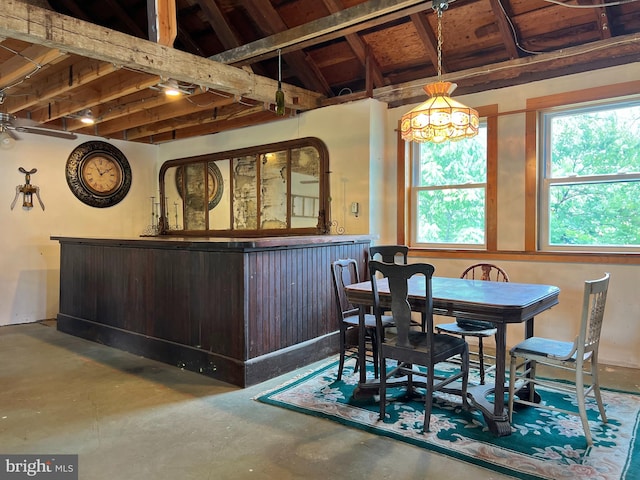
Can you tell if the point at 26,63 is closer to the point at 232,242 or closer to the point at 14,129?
Result: the point at 14,129

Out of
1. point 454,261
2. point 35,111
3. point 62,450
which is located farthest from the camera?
point 35,111

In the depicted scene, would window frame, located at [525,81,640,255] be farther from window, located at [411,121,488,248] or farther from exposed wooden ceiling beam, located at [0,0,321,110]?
exposed wooden ceiling beam, located at [0,0,321,110]

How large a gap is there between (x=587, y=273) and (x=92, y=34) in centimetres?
455

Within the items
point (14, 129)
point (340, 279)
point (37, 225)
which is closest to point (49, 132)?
point (14, 129)

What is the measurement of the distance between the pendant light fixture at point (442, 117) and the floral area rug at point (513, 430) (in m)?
1.87

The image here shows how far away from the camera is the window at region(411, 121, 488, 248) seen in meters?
4.42

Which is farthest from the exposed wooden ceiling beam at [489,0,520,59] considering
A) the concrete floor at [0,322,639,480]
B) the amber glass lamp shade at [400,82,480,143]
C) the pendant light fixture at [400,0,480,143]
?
the concrete floor at [0,322,639,480]

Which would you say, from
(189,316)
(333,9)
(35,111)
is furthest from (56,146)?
(333,9)

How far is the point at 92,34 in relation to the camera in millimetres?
3240

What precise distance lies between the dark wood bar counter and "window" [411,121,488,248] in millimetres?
748

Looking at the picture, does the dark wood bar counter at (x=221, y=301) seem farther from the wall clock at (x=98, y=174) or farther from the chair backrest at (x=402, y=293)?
the wall clock at (x=98, y=174)

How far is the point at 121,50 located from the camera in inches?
133

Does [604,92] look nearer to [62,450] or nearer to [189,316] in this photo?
[189,316]

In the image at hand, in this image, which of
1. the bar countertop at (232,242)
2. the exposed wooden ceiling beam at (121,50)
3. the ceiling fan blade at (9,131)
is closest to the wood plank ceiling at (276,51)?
the exposed wooden ceiling beam at (121,50)
